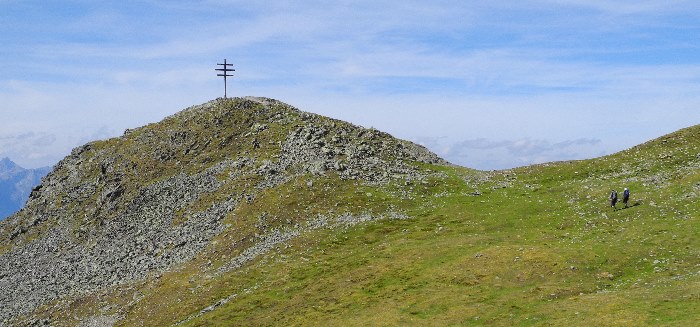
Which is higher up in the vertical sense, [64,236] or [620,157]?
[620,157]

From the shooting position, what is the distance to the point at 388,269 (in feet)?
227

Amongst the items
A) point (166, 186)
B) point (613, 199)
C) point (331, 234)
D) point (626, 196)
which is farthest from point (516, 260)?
point (166, 186)

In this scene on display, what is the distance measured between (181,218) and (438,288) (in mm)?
57239

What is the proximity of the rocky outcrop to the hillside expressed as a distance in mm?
455

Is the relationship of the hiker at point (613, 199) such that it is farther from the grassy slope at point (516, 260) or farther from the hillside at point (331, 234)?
the hillside at point (331, 234)

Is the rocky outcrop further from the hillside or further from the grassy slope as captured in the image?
the grassy slope

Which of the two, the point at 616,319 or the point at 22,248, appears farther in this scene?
the point at 22,248

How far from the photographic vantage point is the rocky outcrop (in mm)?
91875

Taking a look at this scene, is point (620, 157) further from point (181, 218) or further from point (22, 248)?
point (22, 248)

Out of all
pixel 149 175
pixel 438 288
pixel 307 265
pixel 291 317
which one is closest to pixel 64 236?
pixel 149 175

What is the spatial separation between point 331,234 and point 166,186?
45.9 m

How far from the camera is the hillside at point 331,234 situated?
55.1 meters

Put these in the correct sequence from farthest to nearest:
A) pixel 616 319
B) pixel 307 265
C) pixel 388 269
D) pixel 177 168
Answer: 1. pixel 177 168
2. pixel 307 265
3. pixel 388 269
4. pixel 616 319

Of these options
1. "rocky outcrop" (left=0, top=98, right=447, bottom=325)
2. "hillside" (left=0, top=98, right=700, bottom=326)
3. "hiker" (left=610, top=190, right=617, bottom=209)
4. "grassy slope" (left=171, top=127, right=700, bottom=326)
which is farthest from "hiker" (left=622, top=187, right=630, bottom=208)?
"rocky outcrop" (left=0, top=98, right=447, bottom=325)
